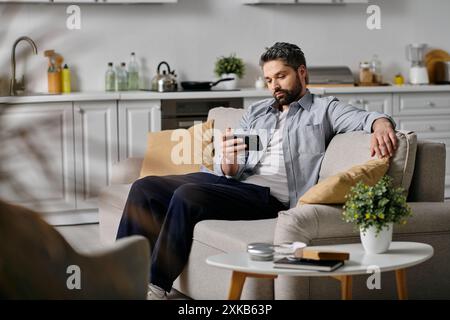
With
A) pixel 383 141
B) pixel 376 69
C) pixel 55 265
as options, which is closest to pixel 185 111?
pixel 376 69

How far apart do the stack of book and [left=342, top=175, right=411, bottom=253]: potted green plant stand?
0.17m

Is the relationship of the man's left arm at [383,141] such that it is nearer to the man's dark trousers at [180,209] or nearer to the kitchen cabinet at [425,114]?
the man's dark trousers at [180,209]

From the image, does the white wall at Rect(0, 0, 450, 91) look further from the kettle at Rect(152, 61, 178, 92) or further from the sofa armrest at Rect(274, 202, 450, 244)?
the sofa armrest at Rect(274, 202, 450, 244)

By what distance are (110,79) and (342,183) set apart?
312cm

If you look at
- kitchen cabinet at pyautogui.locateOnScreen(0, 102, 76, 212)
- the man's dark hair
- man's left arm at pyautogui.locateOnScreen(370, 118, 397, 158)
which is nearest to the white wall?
the man's dark hair

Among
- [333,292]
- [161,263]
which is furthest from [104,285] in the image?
[161,263]

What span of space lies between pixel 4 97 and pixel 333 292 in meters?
2.51

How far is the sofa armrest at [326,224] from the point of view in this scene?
2844 millimetres

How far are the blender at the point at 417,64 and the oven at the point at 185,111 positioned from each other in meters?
1.69

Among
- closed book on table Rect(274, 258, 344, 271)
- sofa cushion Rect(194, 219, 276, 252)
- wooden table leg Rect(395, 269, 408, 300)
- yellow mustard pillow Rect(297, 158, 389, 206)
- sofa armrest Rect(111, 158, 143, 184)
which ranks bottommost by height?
wooden table leg Rect(395, 269, 408, 300)

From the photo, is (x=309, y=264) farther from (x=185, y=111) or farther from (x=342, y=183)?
(x=185, y=111)

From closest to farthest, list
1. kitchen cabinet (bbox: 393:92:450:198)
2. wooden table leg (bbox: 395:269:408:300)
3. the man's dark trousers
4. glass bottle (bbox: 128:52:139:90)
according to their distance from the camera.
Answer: wooden table leg (bbox: 395:269:408:300)
the man's dark trousers
glass bottle (bbox: 128:52:139:90)
kitchen cabinet (bbox: 393:92:450:198)

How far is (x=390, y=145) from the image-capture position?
317 centimetres

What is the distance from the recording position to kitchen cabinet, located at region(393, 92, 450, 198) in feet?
19.9
